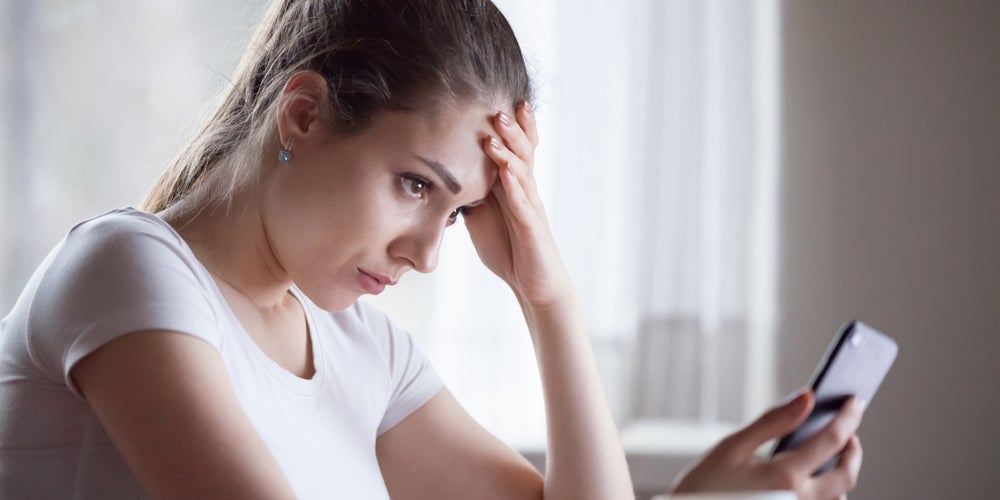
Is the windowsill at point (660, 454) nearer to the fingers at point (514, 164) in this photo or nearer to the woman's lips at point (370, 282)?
the fingers at point (514, 164)

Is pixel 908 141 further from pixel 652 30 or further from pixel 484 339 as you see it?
pixel 484 339

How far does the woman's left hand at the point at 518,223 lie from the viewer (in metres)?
1.24

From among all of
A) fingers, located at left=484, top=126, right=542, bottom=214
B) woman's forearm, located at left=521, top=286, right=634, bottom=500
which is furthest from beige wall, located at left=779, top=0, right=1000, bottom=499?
fingers, located at left=484, top=126, right=542, bottom=214

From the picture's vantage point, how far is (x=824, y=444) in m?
0.85

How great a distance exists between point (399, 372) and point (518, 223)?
0.89 feet

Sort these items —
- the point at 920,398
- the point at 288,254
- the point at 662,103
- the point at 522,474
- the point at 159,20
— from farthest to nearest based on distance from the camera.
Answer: the point at 159,20 < the point at 662,103 < the point at 920,398 < the point at 522,474 < the point at 288,254

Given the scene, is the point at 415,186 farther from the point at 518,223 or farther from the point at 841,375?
the point at 841,375

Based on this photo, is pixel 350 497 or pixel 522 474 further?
pixel 522 474

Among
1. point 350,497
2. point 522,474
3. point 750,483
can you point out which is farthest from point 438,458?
point 750,483

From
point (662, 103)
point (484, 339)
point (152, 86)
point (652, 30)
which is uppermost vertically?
point (652, 30)

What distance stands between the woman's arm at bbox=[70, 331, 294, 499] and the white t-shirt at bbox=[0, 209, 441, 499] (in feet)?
0.08

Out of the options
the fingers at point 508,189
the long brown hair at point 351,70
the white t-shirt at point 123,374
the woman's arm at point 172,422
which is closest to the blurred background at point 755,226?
the long brown hair at point 351,70

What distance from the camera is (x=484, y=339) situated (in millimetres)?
2596

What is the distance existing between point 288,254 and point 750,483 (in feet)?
1.96
